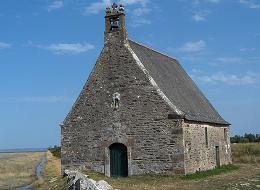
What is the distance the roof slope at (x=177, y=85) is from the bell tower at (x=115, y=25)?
35.3 inches

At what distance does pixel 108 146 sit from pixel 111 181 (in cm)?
375

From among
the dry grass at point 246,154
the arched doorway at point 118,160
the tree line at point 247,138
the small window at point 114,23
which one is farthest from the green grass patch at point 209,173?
the tree line at point 247,138

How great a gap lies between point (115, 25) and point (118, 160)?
8389 millimetres

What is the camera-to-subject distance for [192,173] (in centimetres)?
2569

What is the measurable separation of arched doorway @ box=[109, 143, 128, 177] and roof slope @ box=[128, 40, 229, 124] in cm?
420

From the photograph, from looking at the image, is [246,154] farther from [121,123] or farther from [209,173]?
[121,123]

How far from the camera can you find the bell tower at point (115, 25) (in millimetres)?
27547

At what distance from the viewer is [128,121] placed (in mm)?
26328

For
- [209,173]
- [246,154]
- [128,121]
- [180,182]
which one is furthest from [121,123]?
[246,154]

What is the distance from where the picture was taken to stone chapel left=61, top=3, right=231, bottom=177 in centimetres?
2522

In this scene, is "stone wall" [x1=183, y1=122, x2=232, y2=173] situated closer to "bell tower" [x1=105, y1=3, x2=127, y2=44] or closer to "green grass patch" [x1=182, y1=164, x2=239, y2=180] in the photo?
"green grass patch" [x1=182, y1=164, x2=239, y2=180]

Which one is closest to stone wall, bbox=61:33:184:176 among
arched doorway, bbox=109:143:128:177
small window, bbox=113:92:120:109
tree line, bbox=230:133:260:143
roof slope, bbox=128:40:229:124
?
small window, bbox=113:92:120:109

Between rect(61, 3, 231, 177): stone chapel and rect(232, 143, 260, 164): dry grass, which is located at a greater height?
rect(61, 3, 231, 177): stone chapel

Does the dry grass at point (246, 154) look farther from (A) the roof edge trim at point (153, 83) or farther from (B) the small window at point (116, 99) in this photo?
(B) the small window at point (116, 99)
